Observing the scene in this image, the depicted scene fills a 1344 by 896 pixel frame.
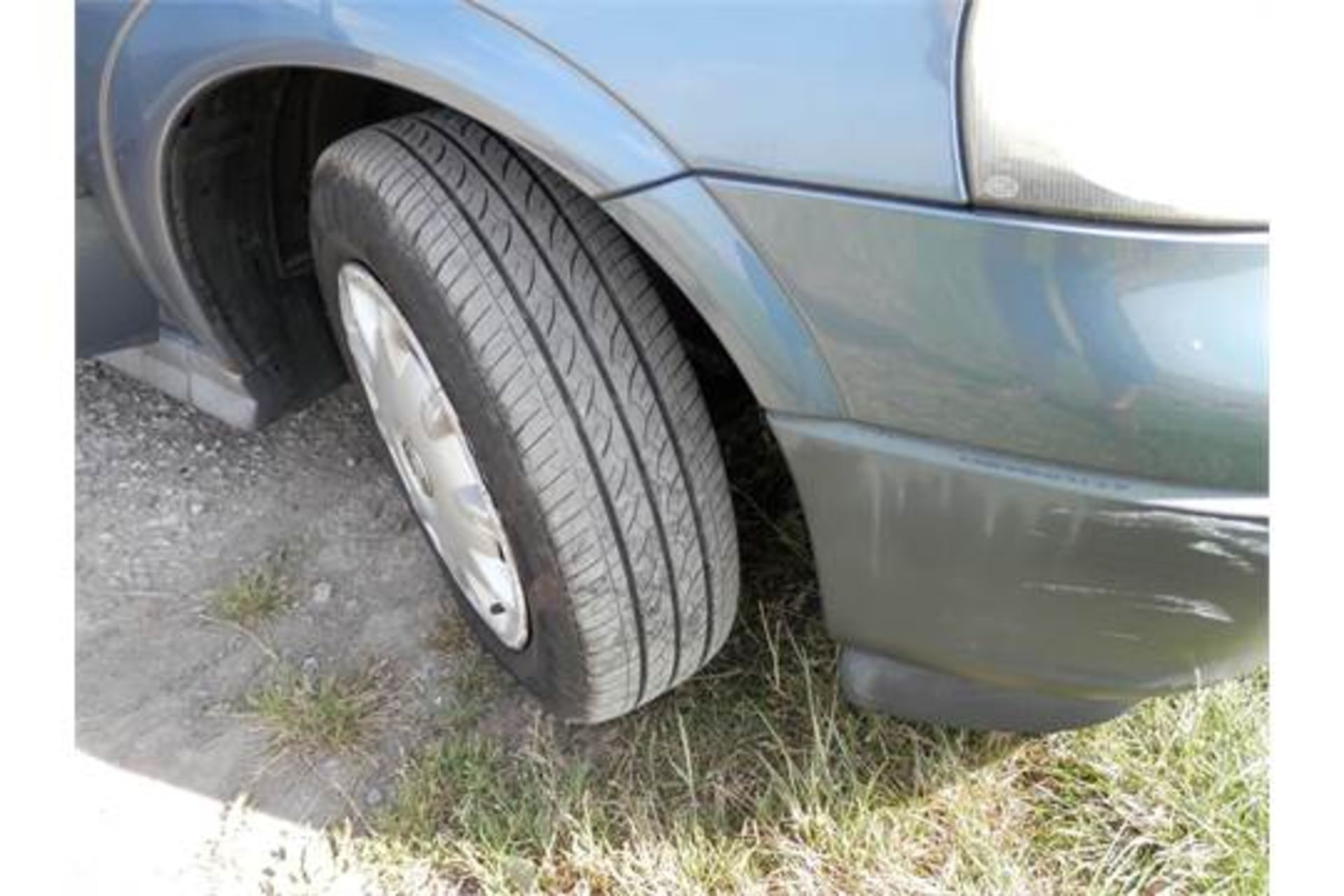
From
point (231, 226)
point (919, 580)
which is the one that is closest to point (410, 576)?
point (231, 226)

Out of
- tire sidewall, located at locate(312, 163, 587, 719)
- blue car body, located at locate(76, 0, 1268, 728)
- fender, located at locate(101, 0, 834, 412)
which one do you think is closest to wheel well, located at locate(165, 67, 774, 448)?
fender, located at locate(101, 0, 834, 412)

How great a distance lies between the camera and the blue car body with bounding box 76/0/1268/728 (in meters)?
1.31

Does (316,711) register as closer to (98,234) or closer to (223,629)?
(223,629)

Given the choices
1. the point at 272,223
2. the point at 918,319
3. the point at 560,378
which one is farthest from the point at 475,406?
the point at 272,223

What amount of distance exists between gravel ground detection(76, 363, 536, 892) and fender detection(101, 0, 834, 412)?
0.88m

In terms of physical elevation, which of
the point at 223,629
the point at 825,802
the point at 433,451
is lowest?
the point at 223,629

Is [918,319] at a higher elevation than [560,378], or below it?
higher

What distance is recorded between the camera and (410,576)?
2369 millimetres

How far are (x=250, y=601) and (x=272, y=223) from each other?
23.5 inches

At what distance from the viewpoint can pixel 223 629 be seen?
90.0 inches

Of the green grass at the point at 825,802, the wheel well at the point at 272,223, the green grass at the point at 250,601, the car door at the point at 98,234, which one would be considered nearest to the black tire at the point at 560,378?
the wheel well at the point at 272,223
